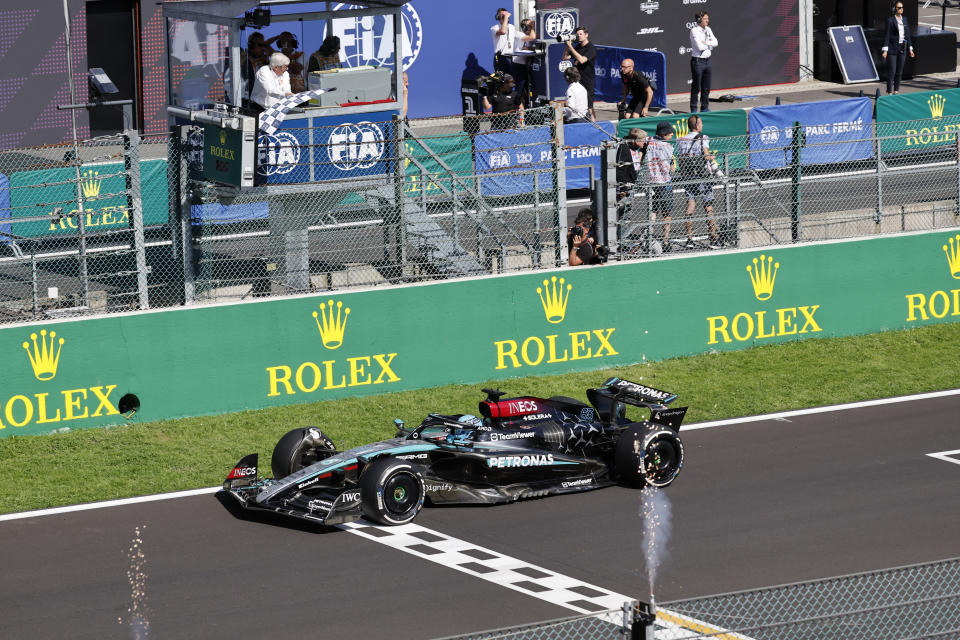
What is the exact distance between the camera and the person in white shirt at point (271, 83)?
16453mm

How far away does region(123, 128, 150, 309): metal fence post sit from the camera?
48.8ft

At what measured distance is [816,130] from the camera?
74.3 ft

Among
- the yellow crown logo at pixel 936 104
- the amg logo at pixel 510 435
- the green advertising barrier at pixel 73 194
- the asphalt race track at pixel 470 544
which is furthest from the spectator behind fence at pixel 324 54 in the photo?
the yellow crown logo at pixel 936 104

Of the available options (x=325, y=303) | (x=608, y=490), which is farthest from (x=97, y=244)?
(x=608, y=490)

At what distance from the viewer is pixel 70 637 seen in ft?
32.3

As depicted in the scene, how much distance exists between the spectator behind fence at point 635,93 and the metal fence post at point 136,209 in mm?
12082

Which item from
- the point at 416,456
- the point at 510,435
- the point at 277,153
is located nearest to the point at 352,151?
the point at 277,153

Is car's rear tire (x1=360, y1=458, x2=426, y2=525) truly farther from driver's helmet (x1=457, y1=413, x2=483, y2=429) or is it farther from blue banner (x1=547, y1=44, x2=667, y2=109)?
blue banner (x1=547, y1=44, x2=667, y2=109)

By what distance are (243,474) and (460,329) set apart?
13.9 ft

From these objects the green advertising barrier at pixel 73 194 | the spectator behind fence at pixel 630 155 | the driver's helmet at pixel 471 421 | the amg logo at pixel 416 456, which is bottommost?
the amg logo at pixel 416 456

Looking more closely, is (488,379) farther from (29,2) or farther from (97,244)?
(29,2)

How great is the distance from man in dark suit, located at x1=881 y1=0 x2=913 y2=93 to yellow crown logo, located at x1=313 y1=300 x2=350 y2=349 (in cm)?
1856

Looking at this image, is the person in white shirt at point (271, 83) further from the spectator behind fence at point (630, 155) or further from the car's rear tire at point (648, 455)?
the car's rear tire at point (648, 455)

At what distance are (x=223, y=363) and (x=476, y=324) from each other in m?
2.83
